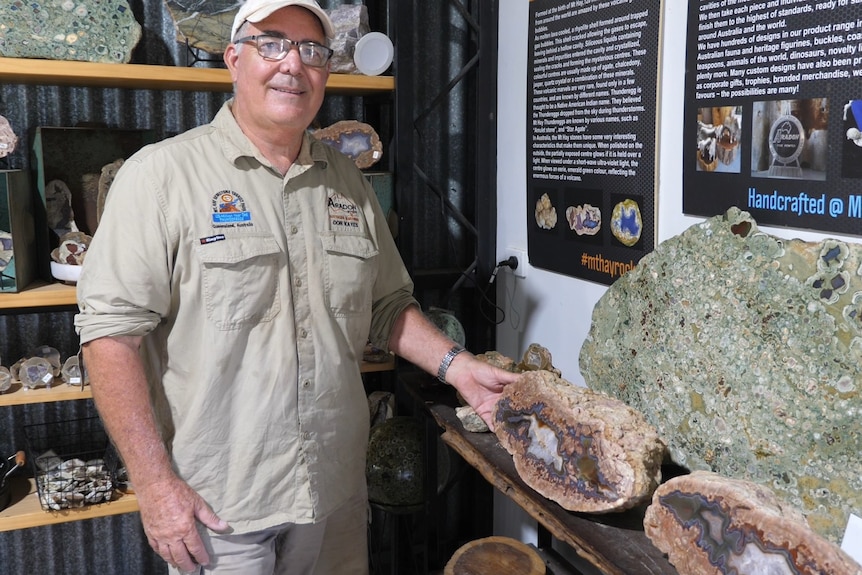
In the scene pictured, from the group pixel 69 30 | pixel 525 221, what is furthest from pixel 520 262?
pixel 69 30

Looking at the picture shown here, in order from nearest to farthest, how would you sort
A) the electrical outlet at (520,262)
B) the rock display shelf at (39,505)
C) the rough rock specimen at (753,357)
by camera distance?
the rough rock specimen at (753,357), the rock display shelf at (39,505), the electrical outlet at (520,262)

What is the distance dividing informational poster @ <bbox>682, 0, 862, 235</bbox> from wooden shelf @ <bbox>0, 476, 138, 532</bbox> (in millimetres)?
1678

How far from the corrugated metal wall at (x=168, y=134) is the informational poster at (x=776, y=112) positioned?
0.97 meters

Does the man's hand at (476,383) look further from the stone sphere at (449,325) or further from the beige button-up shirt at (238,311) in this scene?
the stone sphere at (449,325)

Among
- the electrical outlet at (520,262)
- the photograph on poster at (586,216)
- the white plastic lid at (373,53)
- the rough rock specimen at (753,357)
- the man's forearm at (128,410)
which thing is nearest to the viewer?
the rough rock specimen at (753,357)

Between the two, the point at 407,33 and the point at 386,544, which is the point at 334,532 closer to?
the point at 386,544

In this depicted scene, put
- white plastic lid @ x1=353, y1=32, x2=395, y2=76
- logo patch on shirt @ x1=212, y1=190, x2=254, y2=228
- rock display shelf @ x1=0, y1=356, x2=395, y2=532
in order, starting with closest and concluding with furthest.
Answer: logo patch on shirt @ x1=212, y1=190, x2=254, y2=228, rock display shelf @ x1=0, y1=356, x2=395, y2=532, white plastic lid @ x1=353, y1=32, x2=395, y2=76

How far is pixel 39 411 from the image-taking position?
236cm

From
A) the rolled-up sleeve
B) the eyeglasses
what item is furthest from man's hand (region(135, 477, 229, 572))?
the eyeglasses

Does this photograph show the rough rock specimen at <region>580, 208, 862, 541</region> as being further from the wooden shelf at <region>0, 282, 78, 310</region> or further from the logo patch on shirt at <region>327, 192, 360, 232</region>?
the wooden shelf at <region>0, 282, 78, 310</region>

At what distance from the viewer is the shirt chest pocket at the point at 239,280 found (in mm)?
1480

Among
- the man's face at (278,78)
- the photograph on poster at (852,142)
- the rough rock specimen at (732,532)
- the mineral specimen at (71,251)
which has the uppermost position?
the man's face at (278,78)

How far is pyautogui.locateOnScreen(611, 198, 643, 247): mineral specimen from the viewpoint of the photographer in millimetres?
1764

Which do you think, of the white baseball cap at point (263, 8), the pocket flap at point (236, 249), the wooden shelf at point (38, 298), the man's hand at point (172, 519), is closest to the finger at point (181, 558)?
the man's hand at point (172, 519)
